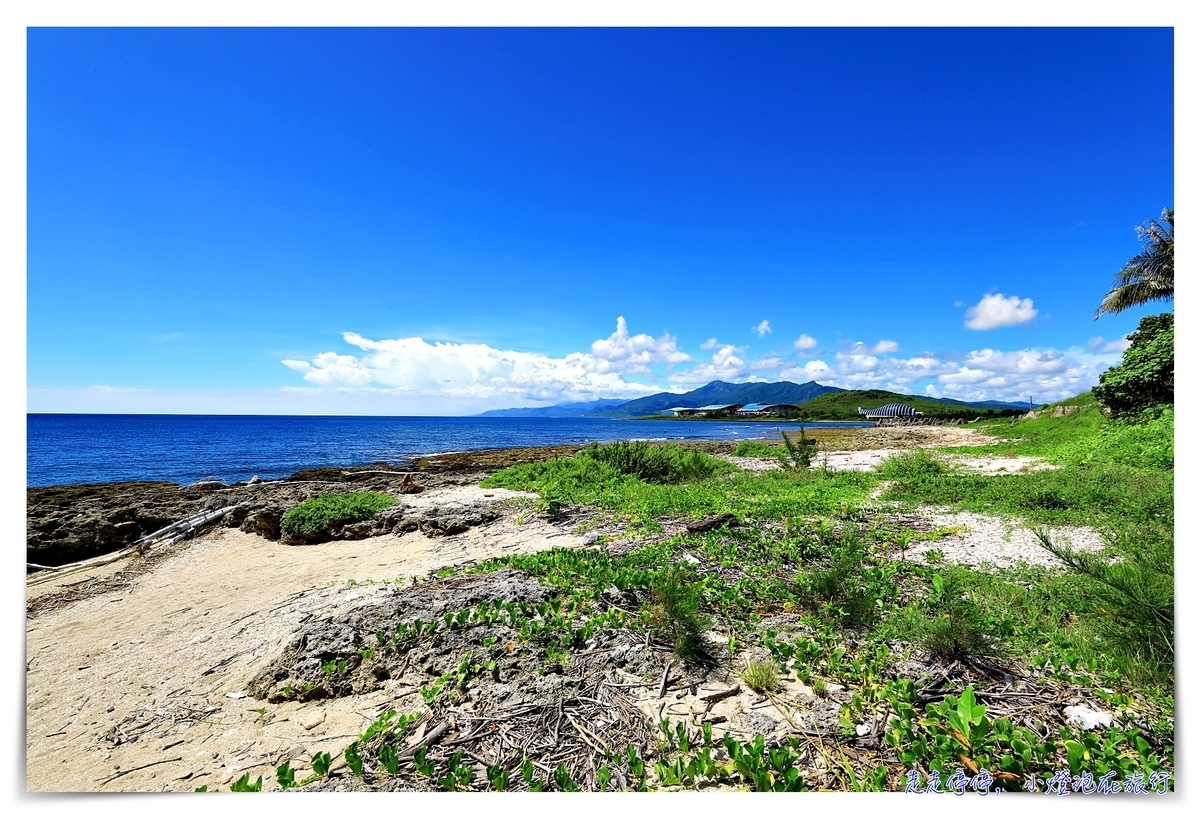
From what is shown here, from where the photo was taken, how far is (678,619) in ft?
9.59

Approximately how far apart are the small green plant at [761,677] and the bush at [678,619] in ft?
1.04

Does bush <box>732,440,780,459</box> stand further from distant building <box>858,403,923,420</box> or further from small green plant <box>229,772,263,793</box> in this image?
distant building <box>858,403,923,420</box>

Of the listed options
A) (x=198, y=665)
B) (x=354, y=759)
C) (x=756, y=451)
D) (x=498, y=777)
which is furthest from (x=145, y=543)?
(x=756, y=451)

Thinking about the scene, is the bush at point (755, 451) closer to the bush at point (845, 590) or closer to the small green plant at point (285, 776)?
the bush at point (845, 590)

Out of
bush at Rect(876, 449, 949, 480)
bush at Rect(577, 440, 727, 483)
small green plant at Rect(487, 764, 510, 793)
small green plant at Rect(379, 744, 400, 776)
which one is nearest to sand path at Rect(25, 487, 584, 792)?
small green plant at Rect(379, 744, 400, 776)

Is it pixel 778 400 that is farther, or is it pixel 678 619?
pixel 778 400

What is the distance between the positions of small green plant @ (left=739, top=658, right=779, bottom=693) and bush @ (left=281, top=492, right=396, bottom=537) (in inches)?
279

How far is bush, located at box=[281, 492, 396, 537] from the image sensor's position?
297 inches

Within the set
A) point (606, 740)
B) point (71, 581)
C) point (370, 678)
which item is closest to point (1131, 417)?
point (606, 740)

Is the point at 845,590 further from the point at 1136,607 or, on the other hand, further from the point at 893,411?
the point at 893,411

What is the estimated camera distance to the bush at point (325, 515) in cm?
754

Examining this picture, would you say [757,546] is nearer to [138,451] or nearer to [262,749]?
[262,749]

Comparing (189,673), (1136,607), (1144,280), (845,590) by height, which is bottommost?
(189,673)

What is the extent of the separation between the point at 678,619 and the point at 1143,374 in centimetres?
1659
